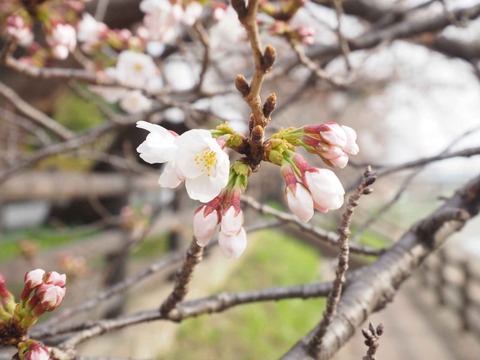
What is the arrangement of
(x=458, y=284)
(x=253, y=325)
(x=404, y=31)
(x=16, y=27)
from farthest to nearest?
(x=458, y=284) → (x=253, y=325) → (x=404, y=31) → (x=16, y=27)

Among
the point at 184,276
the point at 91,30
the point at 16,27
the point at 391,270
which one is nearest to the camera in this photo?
the point at 184,276

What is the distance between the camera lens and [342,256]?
507mm

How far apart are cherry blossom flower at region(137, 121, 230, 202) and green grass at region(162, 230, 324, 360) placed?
328 cm

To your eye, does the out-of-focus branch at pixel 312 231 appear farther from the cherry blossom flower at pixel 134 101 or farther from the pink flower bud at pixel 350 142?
the cherry blossom flower at pixel 134 101

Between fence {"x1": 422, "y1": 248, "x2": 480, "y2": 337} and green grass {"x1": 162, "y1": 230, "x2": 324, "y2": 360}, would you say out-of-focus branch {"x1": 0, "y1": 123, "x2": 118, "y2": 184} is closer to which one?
green grass {"x1": 162, "y1": 230, "x2": 324, "y2": 360}

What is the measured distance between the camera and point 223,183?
457 millimetres

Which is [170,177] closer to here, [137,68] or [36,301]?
[36,301]

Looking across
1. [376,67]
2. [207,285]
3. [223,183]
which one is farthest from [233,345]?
[376,67]

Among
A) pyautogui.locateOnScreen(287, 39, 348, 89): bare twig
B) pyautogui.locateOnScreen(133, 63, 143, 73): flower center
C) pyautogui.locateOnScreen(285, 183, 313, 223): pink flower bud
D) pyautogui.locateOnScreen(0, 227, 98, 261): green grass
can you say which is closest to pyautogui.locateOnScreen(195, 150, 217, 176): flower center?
pyautogui.locateOnScreen(285, 183, 313, 223): pink flower bud

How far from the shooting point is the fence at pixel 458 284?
14.6ft

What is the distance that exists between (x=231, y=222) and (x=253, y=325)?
403cm

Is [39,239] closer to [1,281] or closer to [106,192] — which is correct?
[106,192]

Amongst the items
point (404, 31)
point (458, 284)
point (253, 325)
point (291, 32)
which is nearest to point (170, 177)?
point (291, 32)

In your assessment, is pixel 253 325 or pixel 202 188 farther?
pixel 253 325
